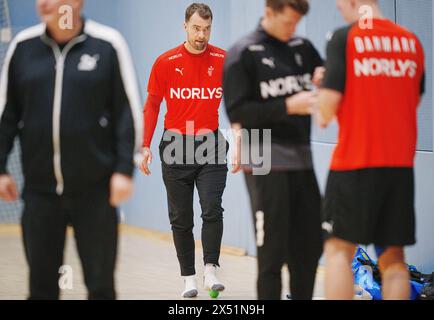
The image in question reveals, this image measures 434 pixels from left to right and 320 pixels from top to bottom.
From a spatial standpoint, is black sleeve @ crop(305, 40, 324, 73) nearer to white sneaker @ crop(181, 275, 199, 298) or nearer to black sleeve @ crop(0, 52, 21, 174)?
black sleeve @ crop(0, 52, 21, 174)

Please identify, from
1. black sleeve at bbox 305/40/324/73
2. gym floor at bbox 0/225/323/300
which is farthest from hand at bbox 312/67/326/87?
gym floor at bbox 0/225/323/300

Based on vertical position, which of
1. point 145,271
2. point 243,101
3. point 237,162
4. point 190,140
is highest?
point 243,101

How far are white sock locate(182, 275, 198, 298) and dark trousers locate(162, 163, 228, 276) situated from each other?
4cm

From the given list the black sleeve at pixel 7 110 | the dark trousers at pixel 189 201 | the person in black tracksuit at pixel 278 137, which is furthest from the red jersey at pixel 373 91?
the dark trousers at pixel 189 201

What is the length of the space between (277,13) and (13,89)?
1118mm

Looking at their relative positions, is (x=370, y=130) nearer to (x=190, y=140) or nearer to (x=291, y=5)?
(x=291, y=5)

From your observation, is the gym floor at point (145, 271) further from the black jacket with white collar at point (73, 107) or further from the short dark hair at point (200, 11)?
the black jacket with white collar at point (73, 107)

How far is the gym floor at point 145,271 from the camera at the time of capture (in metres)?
5.67

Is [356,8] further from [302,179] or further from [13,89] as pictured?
[13,89]

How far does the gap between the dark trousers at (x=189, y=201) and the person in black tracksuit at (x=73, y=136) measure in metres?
1.96

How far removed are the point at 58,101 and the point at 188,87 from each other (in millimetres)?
2153

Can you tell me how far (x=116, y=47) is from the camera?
349cm

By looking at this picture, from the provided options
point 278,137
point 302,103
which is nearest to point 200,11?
point 278,137

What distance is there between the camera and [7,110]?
11.6 feet
